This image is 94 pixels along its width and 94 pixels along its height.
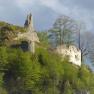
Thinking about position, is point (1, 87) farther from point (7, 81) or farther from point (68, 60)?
point (68, 60)

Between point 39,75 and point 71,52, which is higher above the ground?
point 71,52

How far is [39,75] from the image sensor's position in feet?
253

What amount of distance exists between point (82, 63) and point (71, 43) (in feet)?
9.19

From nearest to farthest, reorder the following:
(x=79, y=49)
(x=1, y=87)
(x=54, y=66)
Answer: (x=1, y=87), (x=54, y=66), (x=79, y=49)

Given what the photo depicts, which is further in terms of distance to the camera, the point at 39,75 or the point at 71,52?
the point at 71,52

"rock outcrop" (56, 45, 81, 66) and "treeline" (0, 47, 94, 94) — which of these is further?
"rock outcrop" (56, 45, 81, 66)

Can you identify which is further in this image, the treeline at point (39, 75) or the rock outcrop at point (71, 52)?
the rock outcrop at point (71, 52)

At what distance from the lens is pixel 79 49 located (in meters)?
84.9

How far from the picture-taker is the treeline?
75.1 meters

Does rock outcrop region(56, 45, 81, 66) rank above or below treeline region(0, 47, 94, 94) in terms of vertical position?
above

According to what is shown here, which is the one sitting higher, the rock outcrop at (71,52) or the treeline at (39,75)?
the rock outcrop at (71,52)

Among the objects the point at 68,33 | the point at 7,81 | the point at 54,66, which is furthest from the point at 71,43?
the point at 7,81

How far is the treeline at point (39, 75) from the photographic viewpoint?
246 feet

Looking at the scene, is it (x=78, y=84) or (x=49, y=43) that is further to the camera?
(x=49, y=43)
